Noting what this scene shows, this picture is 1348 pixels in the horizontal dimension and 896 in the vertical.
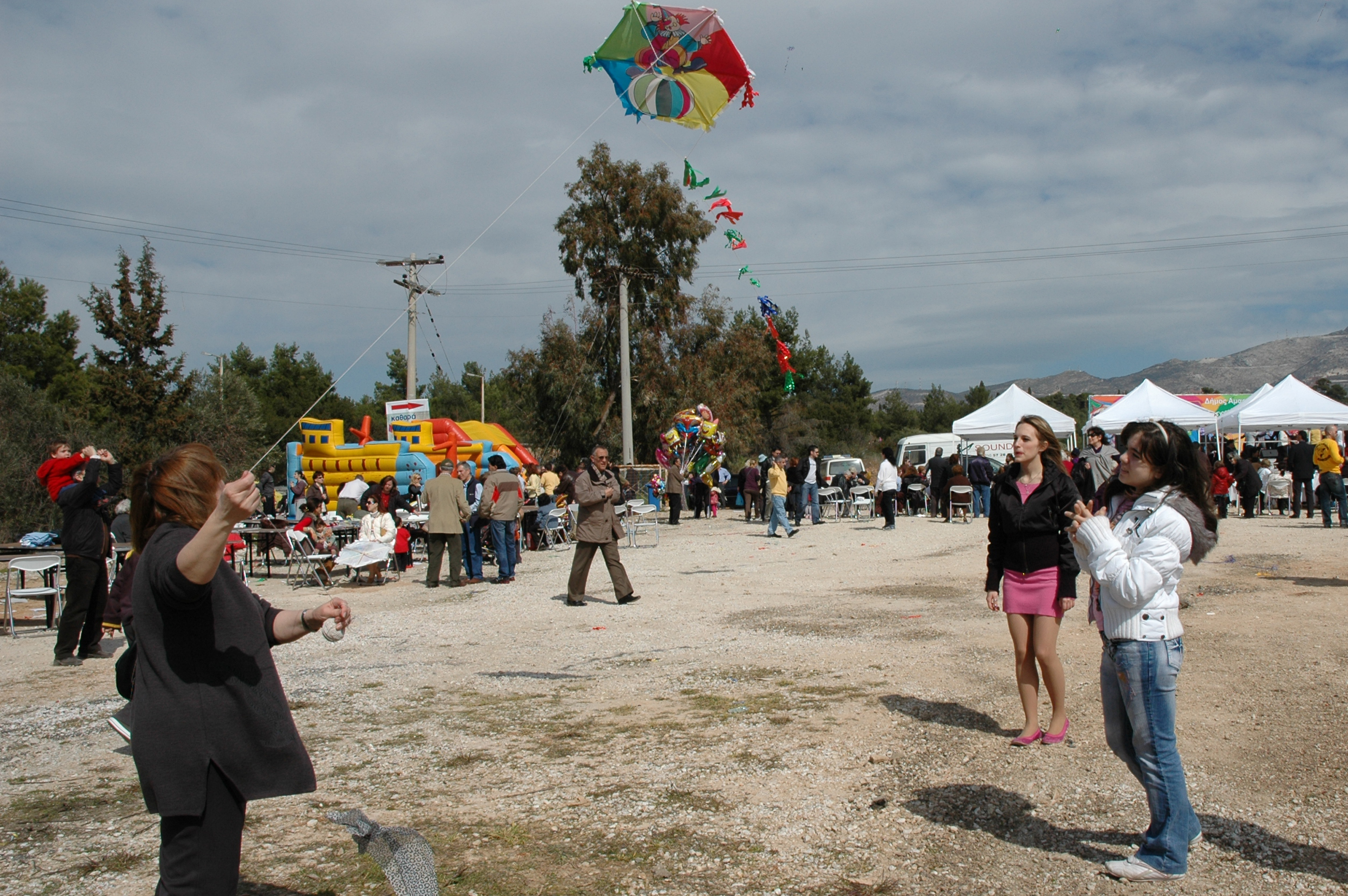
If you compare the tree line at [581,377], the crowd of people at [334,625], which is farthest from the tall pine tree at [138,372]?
the crowd of people at [334,625]

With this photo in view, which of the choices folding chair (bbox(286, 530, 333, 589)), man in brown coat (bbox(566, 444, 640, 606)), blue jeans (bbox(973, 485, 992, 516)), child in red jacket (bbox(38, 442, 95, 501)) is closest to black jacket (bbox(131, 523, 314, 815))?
child in red jacket (bbox(38, 442, 95, 501))

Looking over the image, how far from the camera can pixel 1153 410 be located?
2434 centimetres

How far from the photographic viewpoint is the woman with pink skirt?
15.9 ft

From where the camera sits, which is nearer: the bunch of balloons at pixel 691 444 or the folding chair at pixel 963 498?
the folding chair at pixel 963 498

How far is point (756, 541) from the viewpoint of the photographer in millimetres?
17875

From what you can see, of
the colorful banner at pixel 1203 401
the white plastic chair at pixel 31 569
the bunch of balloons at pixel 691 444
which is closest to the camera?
the white plastic chair at pixel 31 569

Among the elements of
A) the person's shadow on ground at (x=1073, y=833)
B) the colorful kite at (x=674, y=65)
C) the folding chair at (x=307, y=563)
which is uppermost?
the colorful kite at (x=674, y=65)

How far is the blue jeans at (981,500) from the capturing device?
868 inches

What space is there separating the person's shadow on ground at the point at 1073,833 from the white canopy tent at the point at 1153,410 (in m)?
21.6

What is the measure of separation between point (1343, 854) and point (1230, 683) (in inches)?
101

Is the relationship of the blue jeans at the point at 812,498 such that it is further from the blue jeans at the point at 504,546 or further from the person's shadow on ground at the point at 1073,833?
the person's shadow on ground at the point at 1073,833

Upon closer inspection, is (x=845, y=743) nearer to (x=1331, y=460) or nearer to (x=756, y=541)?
(x=756, y=541)

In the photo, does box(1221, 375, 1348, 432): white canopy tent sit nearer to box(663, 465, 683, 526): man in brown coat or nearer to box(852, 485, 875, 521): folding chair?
box(852, 485, 875, 521): folding chair

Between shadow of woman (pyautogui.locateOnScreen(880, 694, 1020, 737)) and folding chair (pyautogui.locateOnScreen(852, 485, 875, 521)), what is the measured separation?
631 inches
